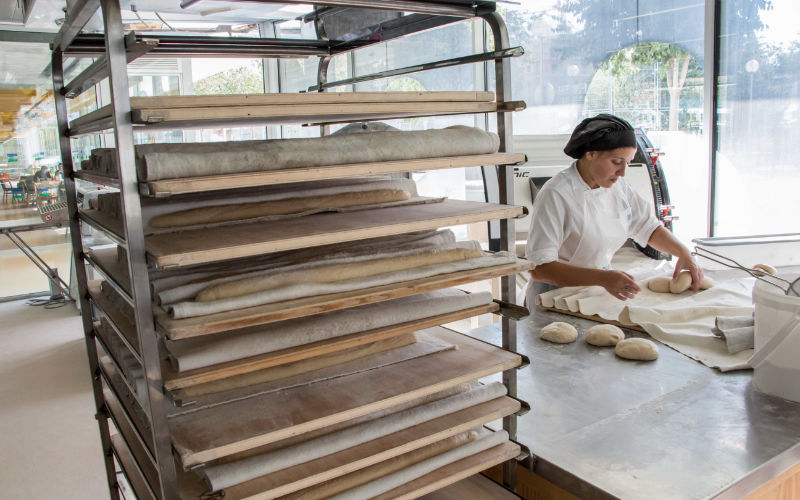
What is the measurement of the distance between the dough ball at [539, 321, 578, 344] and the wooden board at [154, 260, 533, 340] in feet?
2.34

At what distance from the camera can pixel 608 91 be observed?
479 centimetres

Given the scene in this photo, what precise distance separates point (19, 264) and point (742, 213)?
702 cm

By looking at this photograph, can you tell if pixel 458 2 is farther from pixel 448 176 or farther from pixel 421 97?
pixel 448 176

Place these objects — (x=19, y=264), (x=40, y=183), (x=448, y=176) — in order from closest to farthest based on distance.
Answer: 1. (x=448, y=176)
2. (x=40, y=183)
3. (x=19, y=264)

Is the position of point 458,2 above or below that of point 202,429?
above

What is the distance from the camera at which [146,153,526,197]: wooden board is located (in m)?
0.84

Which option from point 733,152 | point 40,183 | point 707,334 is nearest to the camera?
point 707,334

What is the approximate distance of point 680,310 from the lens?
1.89 m

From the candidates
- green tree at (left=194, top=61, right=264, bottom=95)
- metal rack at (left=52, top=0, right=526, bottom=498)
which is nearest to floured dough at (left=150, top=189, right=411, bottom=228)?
metal rack at (left=52, top=0, right=526, bottom=498)

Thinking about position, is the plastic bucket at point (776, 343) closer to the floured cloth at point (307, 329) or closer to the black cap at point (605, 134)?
the floured cloth at point (307, 329)

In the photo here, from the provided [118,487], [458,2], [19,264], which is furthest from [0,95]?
[458,2]

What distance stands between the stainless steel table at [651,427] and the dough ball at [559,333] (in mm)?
86

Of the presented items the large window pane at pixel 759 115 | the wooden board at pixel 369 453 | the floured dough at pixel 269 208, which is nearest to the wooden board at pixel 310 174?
A: the floured dough at pixel 269 208

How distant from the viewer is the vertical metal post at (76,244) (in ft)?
4.84
